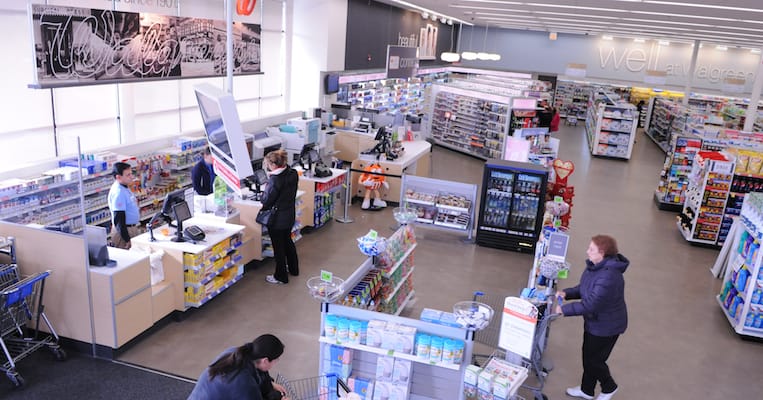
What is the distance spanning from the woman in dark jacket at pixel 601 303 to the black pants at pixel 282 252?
370 cm

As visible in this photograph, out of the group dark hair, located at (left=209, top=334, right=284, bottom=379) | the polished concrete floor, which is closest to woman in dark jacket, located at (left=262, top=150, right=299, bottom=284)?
the polished concrete floor

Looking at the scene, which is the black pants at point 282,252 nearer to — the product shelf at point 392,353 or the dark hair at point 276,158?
the dark hair at point 276,158

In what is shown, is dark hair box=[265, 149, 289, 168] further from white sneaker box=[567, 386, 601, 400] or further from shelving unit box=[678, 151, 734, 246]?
shelving unit box=[678, 151, 734, 246]

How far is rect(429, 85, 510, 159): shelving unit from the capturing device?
51.3ft

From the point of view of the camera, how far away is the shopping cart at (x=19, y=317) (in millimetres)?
4844

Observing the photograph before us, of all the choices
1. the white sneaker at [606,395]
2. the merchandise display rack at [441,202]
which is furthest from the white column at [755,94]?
the white sneaker at [606,395]

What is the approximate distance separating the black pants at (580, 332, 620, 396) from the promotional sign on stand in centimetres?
137

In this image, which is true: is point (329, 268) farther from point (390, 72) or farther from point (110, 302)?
point (390, 72)

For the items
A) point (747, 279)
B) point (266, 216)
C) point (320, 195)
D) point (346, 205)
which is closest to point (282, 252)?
point (266, 216)

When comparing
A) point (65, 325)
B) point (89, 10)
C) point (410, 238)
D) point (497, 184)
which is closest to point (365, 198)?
point (497, 184)

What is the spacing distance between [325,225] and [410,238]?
3.61 m

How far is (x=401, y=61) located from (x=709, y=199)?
8.74 m

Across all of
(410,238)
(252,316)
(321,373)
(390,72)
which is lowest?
(252,316)

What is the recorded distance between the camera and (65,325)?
5.40 m
